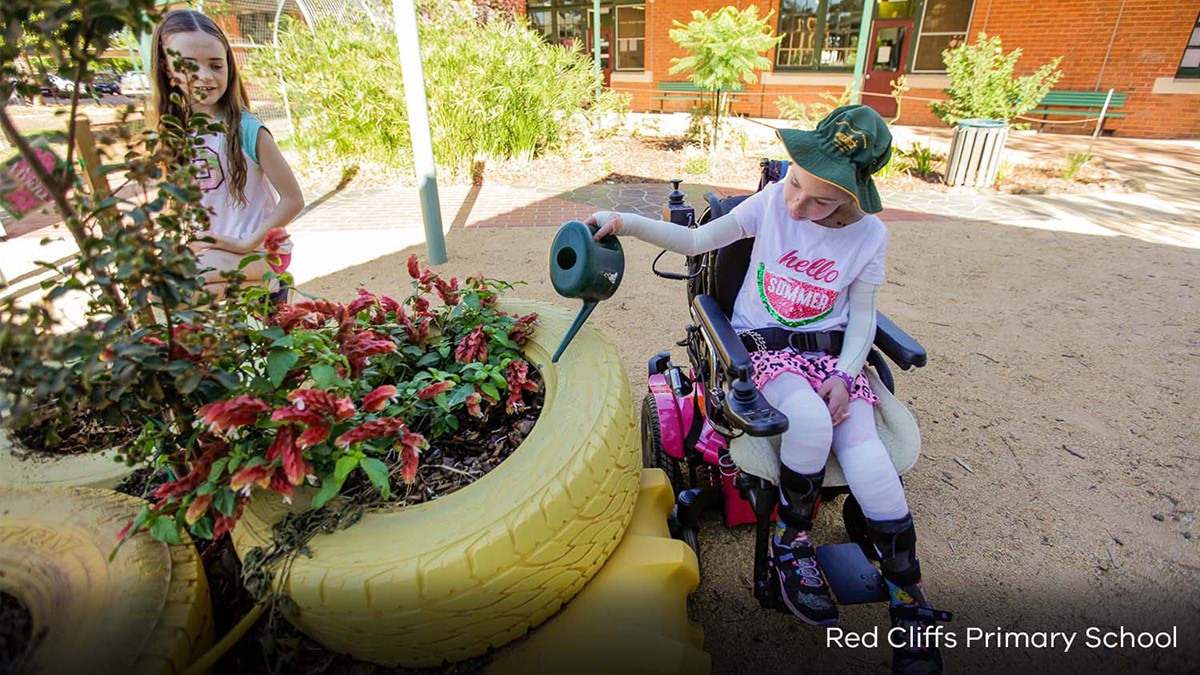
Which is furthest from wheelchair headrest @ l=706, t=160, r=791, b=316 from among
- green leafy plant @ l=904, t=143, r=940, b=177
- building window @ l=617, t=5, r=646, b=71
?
building window @ l=617, t=5, r=646, b=71

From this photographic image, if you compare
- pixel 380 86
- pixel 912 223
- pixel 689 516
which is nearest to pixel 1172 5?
pixel 912 223

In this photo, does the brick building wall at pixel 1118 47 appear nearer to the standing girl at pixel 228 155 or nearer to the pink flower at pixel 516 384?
the standing girl at pixel 228 155

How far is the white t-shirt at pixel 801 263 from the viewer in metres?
1.73

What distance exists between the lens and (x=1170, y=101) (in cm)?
930

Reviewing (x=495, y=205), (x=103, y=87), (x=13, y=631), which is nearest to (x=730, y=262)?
(x=103, y=87)

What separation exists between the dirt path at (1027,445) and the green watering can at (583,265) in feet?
3.57

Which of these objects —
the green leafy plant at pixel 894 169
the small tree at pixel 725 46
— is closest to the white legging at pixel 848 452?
the green leafy plant at pixel 894 169

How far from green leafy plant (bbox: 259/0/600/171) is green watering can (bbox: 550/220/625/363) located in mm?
6436

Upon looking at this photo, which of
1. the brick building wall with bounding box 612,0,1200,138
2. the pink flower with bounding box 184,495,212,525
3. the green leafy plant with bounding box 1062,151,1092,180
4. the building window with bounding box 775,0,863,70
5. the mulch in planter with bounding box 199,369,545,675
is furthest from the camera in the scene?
the building window with bounding box 775,0,863,70

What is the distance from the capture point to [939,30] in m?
10.9

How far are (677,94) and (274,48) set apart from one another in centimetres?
821

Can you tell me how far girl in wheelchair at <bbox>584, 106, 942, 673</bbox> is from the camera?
153 cm

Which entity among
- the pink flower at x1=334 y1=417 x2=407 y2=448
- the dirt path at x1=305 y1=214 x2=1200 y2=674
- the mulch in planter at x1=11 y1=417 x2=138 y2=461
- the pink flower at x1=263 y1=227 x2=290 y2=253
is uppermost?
the pink flower at x1=263 y1=227 x2=290 y2=253

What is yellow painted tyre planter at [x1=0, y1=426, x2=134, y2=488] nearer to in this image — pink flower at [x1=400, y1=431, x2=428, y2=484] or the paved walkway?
pink flower at [x1=400, y1=431, x2=428, y2=484]
